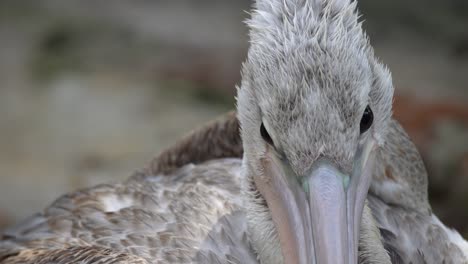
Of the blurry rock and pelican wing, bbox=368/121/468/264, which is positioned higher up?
the blurry rock

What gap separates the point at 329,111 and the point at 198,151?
2.00 meters

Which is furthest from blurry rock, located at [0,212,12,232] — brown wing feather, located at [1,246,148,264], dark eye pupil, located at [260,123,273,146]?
dark eye pupil, located at [260,123,273,146]

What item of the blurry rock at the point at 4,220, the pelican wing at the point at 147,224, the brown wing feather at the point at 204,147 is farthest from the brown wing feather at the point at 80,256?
the blurry rock at the point at 4,220

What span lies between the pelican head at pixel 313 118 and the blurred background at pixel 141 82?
12.6ft

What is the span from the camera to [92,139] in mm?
8203

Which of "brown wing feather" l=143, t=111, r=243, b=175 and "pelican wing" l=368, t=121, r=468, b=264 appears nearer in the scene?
"pelican wing" l=368, t=121, r=468, b=264

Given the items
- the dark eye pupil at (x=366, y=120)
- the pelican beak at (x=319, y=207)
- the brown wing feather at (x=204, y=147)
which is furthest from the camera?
the brown wing feather at (x=204, y=147)

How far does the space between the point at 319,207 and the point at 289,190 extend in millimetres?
193

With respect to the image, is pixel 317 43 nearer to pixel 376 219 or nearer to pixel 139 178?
pixel 376 219

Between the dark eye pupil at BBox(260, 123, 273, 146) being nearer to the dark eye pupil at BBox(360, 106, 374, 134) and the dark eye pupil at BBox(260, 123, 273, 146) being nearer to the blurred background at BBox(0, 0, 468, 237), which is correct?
the dark eye pupil at BBox(360, 106, 374, 134)

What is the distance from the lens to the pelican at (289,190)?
334cm

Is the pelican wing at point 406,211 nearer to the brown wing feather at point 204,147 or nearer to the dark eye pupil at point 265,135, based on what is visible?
the brown wing feather at point 204,147

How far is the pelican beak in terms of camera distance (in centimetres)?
330

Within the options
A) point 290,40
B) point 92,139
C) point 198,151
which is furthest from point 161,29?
point 290,40
